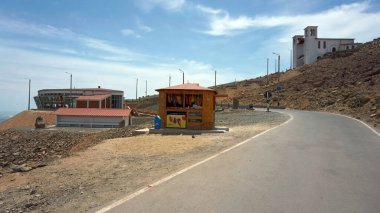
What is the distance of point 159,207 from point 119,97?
231 feet

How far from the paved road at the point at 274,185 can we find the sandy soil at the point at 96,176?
1.00 m

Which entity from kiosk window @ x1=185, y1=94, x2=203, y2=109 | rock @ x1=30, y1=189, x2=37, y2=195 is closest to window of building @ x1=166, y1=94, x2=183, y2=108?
kiosk window @ x1=185, y1=94, x2=203, y2=109

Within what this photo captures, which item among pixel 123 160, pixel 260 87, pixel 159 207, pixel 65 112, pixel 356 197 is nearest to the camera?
pixel 159 207

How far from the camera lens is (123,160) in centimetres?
1311

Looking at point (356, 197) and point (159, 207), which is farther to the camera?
point (356, 197)

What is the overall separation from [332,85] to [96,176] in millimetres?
67589

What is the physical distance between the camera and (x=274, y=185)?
7.88 meters

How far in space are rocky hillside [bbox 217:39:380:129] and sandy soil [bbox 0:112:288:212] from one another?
96.4 feet

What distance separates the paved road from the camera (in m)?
6.46

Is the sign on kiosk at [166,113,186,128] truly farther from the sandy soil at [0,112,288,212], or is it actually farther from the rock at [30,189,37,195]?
the rock at [30,189,37,195]

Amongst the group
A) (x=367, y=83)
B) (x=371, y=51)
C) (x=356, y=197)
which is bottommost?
(x=356, y=197)

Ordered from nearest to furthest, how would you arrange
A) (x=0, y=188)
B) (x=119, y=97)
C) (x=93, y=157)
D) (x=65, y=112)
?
(x=0, y=188)
(x=93, y=157)
(x=65, y=112)
(x=119, y=97)

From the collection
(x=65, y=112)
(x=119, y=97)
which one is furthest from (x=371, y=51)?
(x=65, y=112)

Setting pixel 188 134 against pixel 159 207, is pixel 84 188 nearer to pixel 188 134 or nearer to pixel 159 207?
pixel 159 207
